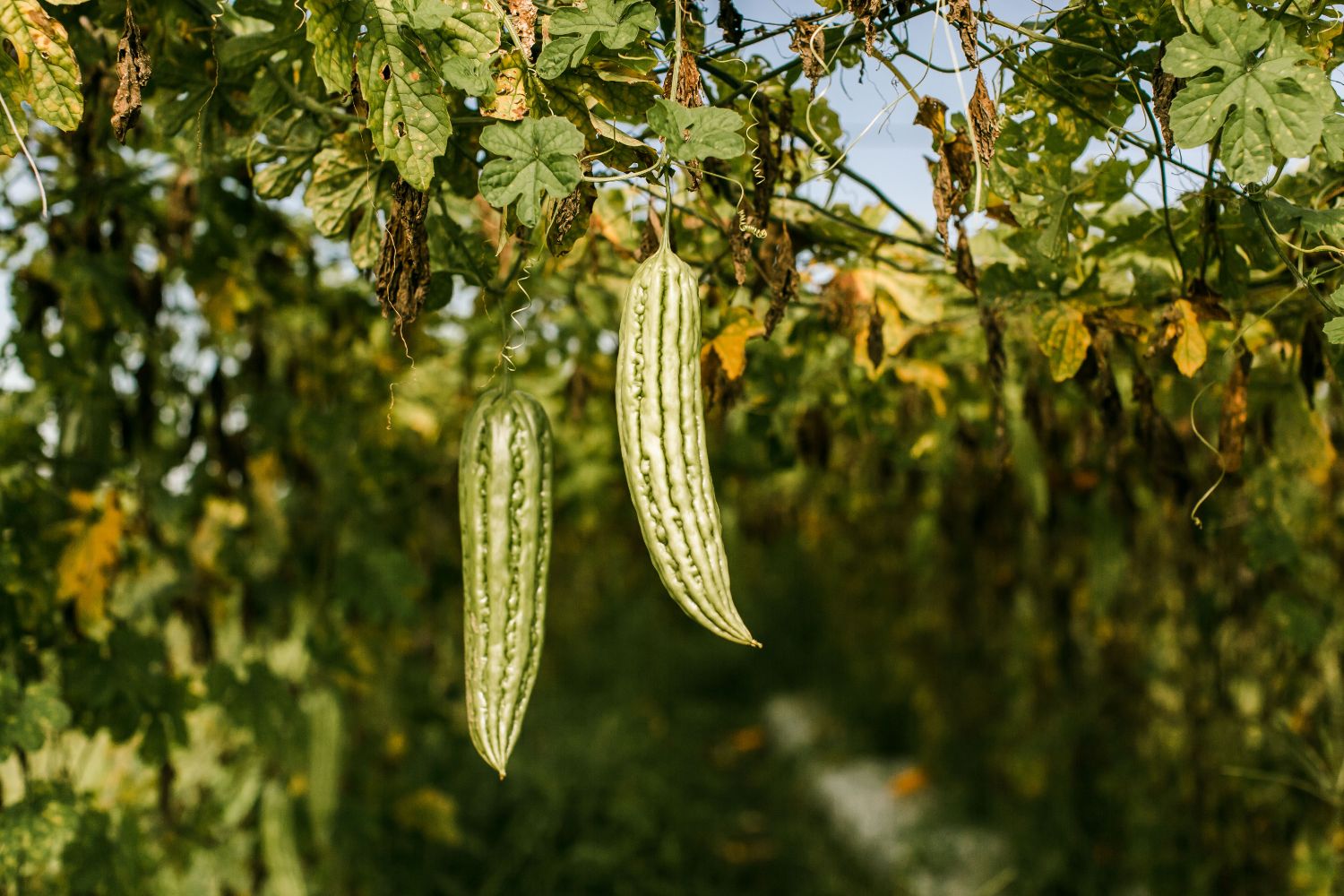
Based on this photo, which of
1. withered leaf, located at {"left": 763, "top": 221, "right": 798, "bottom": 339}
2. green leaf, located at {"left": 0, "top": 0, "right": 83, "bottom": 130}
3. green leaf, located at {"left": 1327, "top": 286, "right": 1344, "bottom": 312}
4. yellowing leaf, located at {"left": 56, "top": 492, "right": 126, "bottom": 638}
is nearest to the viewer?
green leaf, located at {"left": 0, "top": 0, "right": 83, "bottom": 130}

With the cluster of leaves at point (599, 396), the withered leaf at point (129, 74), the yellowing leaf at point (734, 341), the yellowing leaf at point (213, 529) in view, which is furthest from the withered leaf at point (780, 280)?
the yellowing leaf at point (213, 529)

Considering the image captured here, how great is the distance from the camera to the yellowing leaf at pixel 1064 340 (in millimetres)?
1712

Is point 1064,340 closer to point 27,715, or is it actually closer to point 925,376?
point 925,376

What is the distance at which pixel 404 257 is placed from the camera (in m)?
1.28

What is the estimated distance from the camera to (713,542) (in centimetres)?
118

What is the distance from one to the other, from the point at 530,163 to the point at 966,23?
55 cm

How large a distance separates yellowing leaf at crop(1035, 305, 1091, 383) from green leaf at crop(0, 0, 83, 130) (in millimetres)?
1422

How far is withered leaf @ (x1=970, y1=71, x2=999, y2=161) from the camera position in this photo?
129cm

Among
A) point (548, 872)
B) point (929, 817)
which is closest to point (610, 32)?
point (548, 872)

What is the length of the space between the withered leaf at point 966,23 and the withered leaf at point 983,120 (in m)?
0.05

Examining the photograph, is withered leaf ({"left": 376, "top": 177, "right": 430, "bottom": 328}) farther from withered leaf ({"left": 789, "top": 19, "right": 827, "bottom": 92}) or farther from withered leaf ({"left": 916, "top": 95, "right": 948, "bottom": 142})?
withered leaf ({"left": 916, "top": 95, "right": 948, "bottom": 142})

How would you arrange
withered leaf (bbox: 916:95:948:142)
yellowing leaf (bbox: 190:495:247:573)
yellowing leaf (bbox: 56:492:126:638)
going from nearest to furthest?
withered leaf (bbox: 916:95:948:142) → yellowing leaf (bbox: 56:492:126:638) → yellowing leaf (bbox: 190:495:247:573)

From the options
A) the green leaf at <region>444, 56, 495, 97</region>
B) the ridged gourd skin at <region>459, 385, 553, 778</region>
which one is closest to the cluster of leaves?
the green leaf at <region>444, 56, 495, 97</region>

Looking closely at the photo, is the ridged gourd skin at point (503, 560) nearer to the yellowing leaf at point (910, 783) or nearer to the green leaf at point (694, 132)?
the green leaf at point (694, 132)
